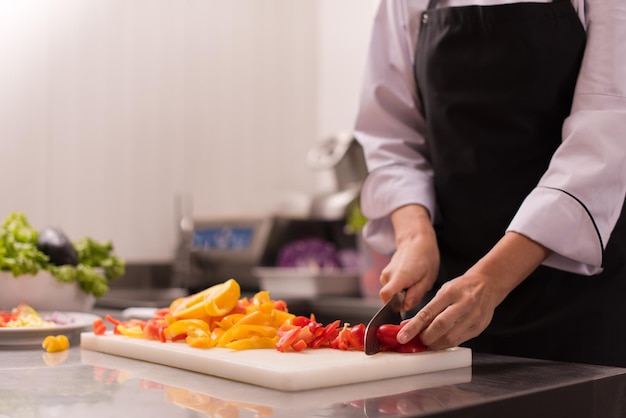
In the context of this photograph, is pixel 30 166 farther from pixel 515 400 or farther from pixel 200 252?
pixel 515 400

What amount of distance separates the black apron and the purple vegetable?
5.10ft

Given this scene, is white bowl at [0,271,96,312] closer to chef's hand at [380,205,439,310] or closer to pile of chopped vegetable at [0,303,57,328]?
pile of chopped vegetable at [0,303,57,328]

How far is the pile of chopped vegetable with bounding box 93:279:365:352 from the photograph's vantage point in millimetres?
955

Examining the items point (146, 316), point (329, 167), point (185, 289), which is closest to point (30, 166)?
point (185, 289)

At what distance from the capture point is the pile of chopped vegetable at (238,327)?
0.95m

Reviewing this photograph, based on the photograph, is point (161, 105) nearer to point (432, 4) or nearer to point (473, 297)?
point (432, 4)

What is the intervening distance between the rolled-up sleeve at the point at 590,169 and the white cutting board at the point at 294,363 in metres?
0.25

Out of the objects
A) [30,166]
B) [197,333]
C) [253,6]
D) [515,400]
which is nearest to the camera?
[515,400]

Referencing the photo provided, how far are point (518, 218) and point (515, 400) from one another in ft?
1.35

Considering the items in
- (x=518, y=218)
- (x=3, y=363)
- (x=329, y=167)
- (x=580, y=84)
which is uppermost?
(x=580, y=84)

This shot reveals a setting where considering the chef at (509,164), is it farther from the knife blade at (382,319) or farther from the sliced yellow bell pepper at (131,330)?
the sliced yellow bell pepper at (131,330)

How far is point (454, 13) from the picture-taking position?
4.27 ft

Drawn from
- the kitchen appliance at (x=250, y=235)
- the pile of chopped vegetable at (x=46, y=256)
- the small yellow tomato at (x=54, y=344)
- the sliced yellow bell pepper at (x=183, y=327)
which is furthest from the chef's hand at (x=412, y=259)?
the kitchen appliance at (x=250, y=235)

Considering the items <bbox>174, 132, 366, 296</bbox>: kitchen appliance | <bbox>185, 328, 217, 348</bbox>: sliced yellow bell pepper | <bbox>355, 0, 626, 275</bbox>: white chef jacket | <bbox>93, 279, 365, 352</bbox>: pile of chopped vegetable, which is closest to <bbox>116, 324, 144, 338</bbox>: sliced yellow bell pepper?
<bbox>93, 279, 365, 352</bbox>: pile of chopped vegetable
